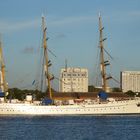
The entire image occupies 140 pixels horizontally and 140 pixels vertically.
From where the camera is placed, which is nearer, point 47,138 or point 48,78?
point 47,138

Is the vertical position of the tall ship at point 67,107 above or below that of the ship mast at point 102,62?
below

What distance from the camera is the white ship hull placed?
15275 cm

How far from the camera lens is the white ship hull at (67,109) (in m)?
153

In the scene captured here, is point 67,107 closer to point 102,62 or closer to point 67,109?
point 67,109

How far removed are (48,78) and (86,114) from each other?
50.7 feet

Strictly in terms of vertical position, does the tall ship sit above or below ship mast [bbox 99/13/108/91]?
below

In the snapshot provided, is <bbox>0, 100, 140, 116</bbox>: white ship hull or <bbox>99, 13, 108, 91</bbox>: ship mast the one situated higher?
<bbox>99, 13, 108, 91</bbox>: ship mast

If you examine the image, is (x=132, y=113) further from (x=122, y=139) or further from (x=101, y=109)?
(x=122, y=139)

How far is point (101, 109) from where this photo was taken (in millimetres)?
154000

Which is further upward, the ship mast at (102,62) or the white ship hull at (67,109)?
the ship mast at (102,62)

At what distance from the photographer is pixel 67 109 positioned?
509ft

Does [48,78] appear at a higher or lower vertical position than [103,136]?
higher

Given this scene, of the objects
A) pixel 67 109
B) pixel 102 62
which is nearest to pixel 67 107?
pixel 67 109

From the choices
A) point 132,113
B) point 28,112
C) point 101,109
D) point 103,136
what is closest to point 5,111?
point 28,112
